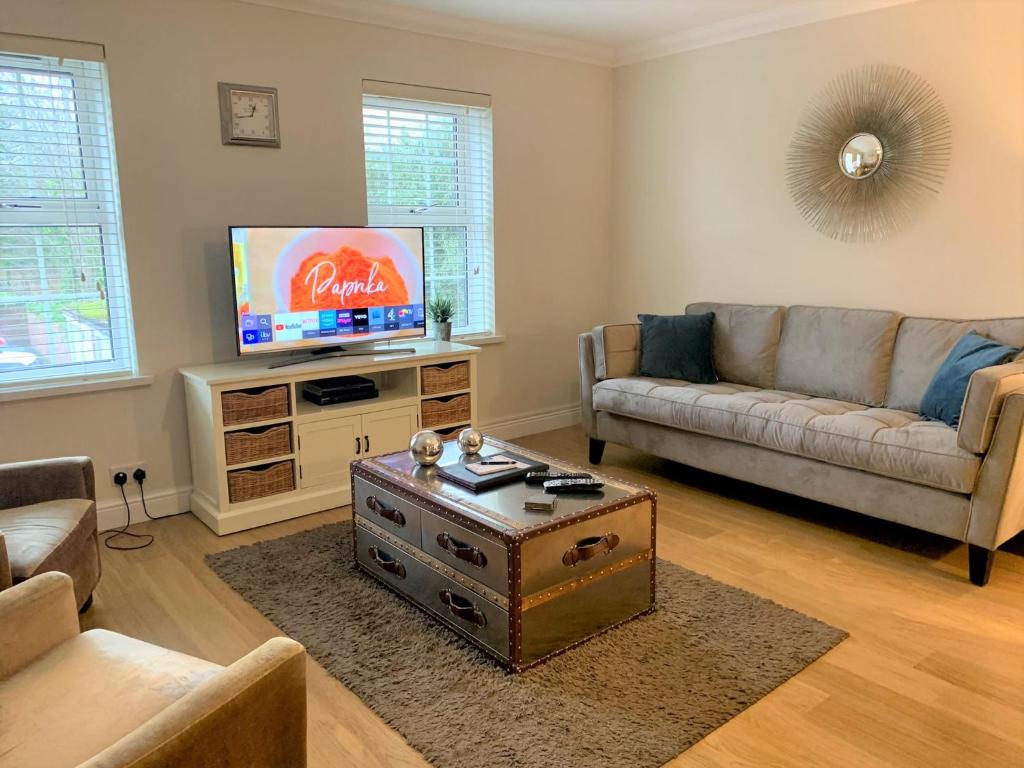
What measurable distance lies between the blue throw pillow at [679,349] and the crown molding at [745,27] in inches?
62.3

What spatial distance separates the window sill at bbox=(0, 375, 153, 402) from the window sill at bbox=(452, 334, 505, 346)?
175cm

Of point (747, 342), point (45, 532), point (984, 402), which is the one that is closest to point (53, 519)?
point (45, 532)

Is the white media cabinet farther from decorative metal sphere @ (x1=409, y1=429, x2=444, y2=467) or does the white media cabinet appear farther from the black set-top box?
decorative metal sphere @ (x1=409, y1=429, x2=444, y2=467)

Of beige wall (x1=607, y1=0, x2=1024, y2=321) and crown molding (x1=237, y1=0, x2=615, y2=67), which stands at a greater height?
crown molding (x1=237, y1=0, x2=615, y2=67)

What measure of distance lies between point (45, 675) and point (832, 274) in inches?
151

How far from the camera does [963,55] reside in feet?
11.4

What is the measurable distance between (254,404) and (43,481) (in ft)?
2.97

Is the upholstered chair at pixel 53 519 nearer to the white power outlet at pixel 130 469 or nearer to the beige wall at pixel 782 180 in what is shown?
the white power outlet at pixel 130 469

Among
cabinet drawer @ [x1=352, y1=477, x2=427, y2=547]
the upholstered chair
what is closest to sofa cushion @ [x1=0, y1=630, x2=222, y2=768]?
the upholstered chair

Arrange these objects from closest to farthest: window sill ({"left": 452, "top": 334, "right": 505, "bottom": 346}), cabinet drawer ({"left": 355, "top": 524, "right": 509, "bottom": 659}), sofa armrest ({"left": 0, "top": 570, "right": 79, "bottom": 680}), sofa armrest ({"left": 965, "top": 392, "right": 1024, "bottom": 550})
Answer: sofa armrest ({"left": 0, "top": 570, "right": 79, "bottom": 680}), cabinet drawer ({"left": 355, "top": 524, "right": 509, "bottom": 659}), sofa armrest ({"left": 965, "top": 392, "right": 1024, "bottom": 550}), window sill ({"left": 452, "top": 334, "right": 505, "bottom": 346})

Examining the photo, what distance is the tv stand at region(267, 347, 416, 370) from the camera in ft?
11.6

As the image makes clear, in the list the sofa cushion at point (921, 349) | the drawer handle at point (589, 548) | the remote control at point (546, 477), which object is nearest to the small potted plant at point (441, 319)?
the remote control at point (546, 477)

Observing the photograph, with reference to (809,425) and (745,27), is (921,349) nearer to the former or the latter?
(809,425)

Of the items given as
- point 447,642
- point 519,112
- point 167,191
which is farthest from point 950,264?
point 167,191
